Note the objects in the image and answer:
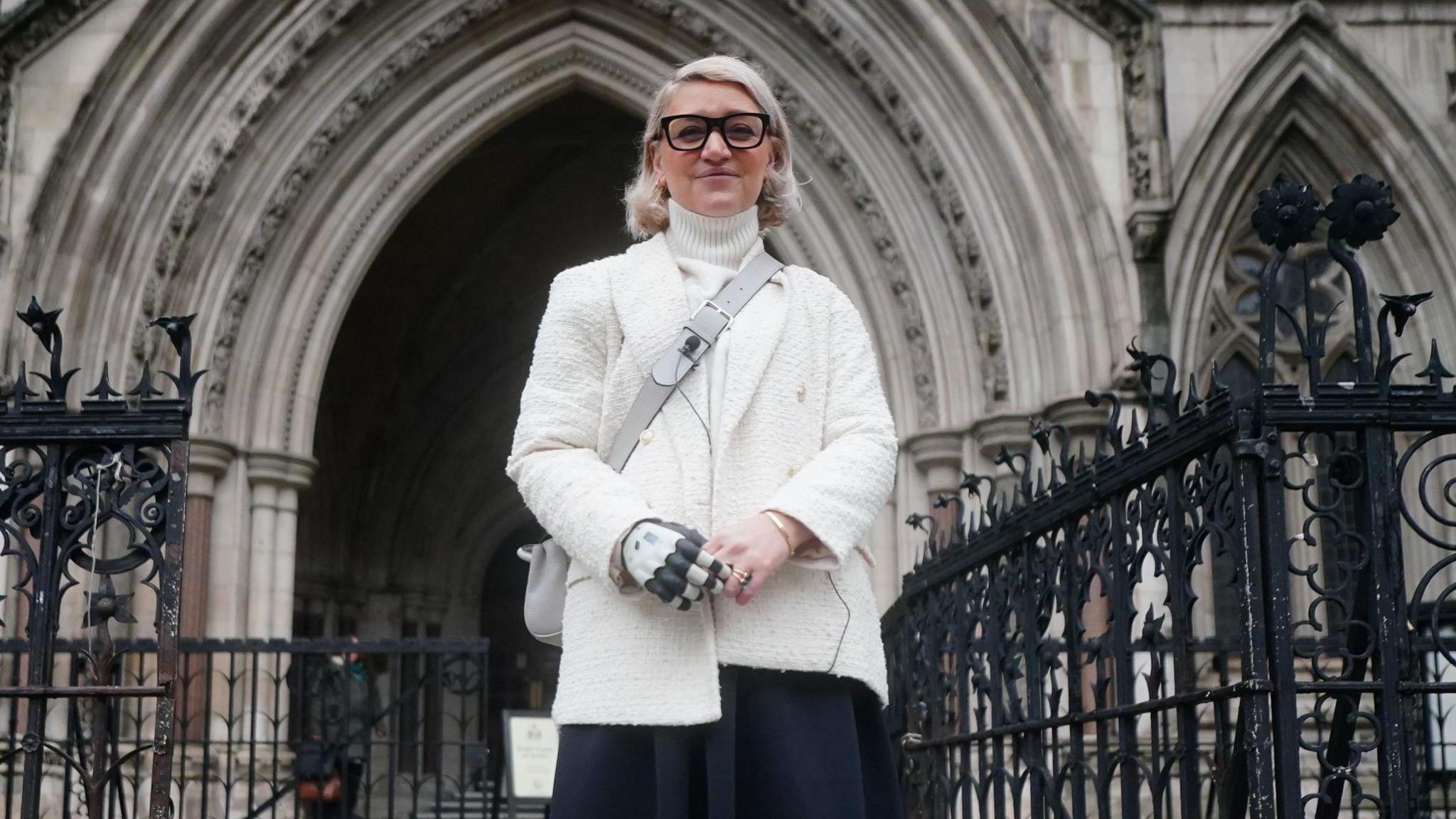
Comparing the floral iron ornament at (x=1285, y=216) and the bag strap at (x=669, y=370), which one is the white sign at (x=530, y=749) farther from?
the bag strap at (x=669, y=370)

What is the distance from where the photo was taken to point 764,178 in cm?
265

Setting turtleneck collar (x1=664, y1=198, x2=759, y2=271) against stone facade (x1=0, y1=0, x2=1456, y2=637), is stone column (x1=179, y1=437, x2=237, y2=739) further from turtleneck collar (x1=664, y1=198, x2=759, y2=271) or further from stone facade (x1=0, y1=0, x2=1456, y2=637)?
turtleneck collar (x1=664, y1=198, x2=759, y2=271)

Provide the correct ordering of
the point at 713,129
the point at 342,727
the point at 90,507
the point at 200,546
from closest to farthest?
1. the point at 713,129
2. the point at 90,507
3. the point at 342,727
4. the point at 200,546

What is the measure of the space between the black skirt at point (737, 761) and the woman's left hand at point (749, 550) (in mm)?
175

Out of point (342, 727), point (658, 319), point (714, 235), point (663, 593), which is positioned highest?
point (714, 235)

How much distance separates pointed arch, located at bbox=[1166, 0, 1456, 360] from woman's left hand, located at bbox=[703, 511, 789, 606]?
341 inches

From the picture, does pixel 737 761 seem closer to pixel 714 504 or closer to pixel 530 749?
pixel 714 504

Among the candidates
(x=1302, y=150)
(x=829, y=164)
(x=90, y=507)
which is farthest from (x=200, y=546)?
(x=1302, y=150)

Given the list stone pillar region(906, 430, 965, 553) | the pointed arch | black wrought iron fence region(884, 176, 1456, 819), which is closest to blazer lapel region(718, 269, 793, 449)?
black wrought iron fence region(884, 176, 1456, 819)

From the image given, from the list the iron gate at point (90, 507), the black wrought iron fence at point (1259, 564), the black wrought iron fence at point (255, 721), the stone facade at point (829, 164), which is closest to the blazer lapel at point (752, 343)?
the black wrought iron fence at point (1259, 564)

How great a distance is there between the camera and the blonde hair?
8.55ft

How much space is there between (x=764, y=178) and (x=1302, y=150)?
9206 millimetres

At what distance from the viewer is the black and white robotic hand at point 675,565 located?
7.25ft

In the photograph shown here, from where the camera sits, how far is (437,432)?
19.5m
